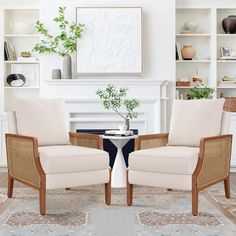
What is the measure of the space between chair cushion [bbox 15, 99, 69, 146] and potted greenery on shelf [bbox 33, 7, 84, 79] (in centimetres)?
137

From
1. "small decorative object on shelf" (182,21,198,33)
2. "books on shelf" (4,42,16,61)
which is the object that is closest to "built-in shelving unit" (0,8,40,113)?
"books on shelf" (4,42,16,61)

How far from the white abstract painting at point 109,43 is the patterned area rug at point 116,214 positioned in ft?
6.17

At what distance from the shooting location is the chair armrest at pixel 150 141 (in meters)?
3.87

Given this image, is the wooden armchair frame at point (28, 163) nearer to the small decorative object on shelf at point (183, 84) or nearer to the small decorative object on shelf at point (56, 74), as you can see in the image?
the small decorative object on shelf at point (56, 74)

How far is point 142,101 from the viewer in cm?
542

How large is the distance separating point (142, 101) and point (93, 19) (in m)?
1.23

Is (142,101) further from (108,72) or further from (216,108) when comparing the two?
(216,108)

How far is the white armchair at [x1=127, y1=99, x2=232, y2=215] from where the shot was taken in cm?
333

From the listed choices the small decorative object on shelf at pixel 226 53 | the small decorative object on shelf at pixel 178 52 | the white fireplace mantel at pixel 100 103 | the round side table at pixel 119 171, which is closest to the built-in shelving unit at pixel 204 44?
the small decorative object on shelf at pixel 226 53

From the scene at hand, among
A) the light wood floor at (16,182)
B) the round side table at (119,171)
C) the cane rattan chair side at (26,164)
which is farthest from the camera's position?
the light wood floor at (16,182)

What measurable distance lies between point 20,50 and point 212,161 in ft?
11.9

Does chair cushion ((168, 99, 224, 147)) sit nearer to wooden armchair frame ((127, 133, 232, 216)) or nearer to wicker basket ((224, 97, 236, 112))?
wooden armchair frame ((127, 133, 232, 216))

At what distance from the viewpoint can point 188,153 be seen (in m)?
3.42

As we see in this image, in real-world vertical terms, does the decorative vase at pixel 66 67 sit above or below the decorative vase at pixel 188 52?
below
